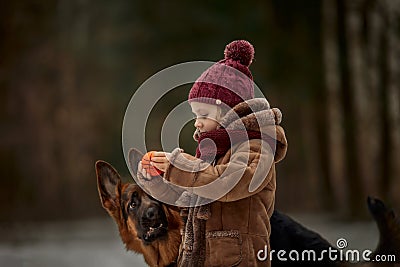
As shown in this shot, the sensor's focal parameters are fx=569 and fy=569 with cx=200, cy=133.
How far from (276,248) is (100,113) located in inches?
38.7

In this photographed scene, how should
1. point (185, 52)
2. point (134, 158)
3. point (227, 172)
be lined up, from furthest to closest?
point (185, 52)
point (134, 158)
point (227, 172)

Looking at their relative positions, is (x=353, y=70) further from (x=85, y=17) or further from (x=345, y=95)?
(x=85, y=17)

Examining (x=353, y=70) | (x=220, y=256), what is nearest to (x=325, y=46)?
(x=353, y=70)

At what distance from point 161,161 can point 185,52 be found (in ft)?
3.33

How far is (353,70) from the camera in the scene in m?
2.04

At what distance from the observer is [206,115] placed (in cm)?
93

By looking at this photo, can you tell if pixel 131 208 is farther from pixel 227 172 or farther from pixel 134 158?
pixel 227 172

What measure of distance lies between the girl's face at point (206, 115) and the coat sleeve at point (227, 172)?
0.19 ft

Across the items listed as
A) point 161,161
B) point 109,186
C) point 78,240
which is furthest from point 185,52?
point 161,161

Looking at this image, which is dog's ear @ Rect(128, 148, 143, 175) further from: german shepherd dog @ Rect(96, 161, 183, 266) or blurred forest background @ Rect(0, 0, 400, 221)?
blurred forest background @ Rect(0, 0, 400, 221)

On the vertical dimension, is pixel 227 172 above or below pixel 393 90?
below

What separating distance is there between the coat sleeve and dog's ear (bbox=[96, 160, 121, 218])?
176 mm

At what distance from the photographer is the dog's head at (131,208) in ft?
3.21

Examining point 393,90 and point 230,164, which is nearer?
point 230,164
